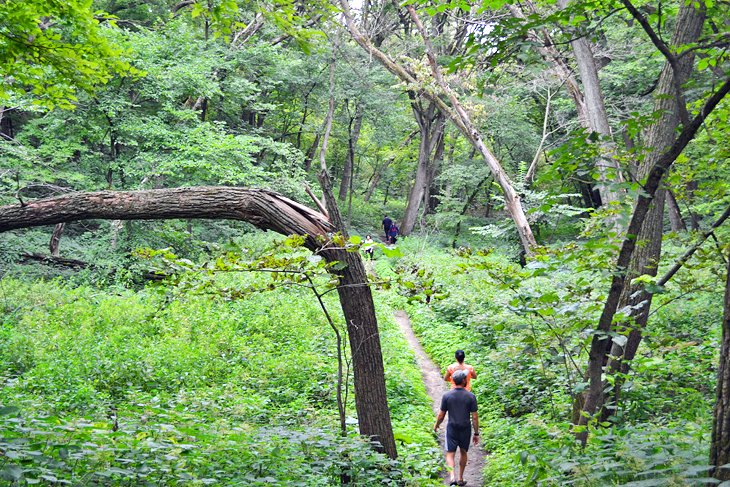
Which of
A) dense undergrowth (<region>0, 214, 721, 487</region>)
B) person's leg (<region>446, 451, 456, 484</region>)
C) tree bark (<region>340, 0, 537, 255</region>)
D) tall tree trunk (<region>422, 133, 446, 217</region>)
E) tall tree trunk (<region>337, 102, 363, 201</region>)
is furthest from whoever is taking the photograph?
tall tree trunk (<region>422, 133, 446, 217</region>)

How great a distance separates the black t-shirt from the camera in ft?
22.5

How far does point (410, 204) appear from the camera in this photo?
102 ft

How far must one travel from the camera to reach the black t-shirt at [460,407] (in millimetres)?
6844

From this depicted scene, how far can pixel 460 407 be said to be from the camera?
6914 millimetres

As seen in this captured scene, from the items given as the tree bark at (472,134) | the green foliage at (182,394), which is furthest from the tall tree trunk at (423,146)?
the green foliage at (182,394)

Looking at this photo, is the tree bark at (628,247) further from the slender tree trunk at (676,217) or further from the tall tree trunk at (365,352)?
the slender tree trunk at (676,217)

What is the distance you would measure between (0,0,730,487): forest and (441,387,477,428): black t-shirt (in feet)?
2.09

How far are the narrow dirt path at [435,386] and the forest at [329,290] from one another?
100 millimetres

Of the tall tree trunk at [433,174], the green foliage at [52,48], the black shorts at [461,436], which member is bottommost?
the black shorts at [461,436]

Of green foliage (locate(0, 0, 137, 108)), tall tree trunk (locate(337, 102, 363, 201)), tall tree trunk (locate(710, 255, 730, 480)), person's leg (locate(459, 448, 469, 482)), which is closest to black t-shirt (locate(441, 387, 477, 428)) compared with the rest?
person's leg (locate(459, 448, 469, 482))

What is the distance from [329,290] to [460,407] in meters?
3.00

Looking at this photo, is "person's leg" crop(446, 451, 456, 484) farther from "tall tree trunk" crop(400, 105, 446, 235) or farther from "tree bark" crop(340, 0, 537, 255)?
"tall tree trunk" crop(400, 105, 446, 235)

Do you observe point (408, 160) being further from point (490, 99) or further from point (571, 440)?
point (571, 440)

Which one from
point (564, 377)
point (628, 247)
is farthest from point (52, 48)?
A: point (564, 377)
